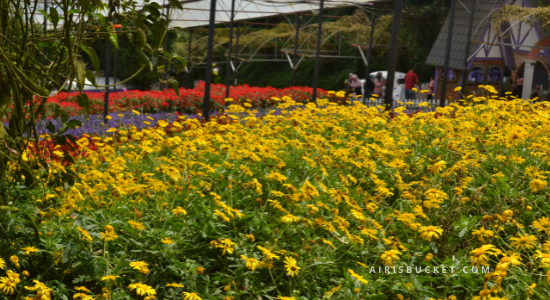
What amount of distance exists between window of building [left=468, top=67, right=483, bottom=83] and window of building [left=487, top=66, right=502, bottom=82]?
0.32 metres

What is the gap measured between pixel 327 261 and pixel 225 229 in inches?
25.0

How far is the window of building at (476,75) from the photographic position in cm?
2311

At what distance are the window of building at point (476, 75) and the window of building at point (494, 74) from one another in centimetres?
32

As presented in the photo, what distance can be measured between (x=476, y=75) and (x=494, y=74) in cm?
71

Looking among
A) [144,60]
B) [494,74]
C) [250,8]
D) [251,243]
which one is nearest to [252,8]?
[250,8]

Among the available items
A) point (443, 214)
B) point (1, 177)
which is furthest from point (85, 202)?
point (443, 214)

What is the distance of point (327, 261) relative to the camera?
269 cm

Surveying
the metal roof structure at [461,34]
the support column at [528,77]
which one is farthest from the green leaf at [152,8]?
the metal roof structure at [461,34]

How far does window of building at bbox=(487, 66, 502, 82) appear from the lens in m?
22.7

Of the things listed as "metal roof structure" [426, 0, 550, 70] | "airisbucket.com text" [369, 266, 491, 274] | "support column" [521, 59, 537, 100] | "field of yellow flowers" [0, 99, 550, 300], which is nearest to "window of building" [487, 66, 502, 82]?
"metal roof structure" [426, 0, 550, 70]

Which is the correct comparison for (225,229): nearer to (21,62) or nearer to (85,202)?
(85,202)

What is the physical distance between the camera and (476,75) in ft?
76.4

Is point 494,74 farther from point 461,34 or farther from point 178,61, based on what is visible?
point 178,61

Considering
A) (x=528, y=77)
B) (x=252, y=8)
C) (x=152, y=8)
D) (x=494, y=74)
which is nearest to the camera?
(x=152, y=8)
